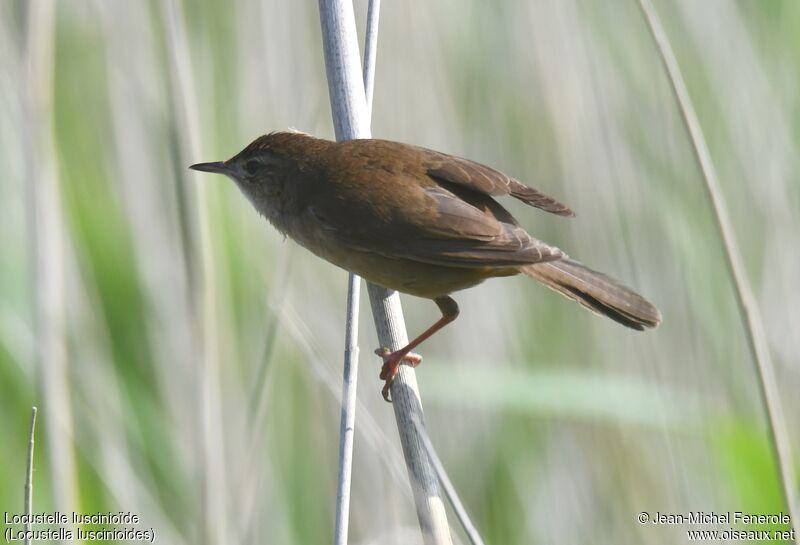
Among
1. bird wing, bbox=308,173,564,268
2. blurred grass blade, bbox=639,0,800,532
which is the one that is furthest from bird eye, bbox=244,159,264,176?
blurred grass blade, bbox=639,0,800,532

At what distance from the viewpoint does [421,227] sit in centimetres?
263

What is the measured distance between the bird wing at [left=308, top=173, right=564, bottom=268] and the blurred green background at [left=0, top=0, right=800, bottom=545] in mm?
458

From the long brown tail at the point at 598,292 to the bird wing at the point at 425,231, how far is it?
131 millimetres

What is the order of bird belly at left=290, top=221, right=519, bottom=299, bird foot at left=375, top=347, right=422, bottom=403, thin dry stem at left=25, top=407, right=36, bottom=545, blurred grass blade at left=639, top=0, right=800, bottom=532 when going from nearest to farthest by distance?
thin dry stem at left=25, top=407, right=36, bottom=545
blurred grass blade at left=639, top=0, right=800, bottom=532
bird foot at left=375, top=347, right=422, bottom=403
bird belly at left=290, top=221, right=519, bottom=299

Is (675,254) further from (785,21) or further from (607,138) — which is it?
(785,21)

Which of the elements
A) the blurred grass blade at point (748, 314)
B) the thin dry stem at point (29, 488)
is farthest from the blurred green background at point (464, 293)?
the thin dry stem at point (29, 488)

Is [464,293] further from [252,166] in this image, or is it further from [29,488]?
[29,488]

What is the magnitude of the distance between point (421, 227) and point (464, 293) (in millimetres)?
942

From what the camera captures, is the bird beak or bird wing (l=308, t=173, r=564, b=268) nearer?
bird wing (l=308, t=173, r=564, b=268)

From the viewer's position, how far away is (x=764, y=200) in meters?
3.34

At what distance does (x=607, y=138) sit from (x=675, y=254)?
0.47 metres

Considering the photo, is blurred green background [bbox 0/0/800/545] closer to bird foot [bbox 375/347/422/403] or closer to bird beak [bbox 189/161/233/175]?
bird beak [bbox 189/161/233/175]

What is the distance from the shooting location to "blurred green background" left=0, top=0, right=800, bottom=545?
3.12 m

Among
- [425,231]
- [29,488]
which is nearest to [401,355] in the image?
[425,231]
